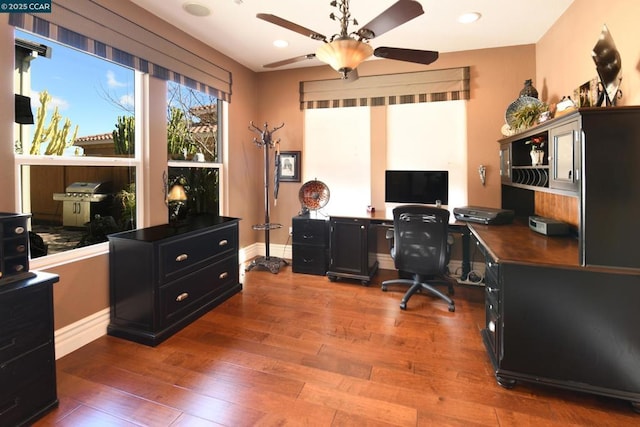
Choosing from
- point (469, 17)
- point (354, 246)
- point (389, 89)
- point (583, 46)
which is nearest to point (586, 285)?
point (583, 46)

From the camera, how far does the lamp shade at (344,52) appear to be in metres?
2.07

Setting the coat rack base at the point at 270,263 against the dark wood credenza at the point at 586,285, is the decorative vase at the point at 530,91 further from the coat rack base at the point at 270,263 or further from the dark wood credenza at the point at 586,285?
the coat rack base at the point at 270,263

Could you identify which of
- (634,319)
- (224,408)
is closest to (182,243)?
(224,408)

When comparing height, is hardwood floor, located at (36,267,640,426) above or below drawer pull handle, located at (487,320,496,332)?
below

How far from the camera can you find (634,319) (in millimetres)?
1746

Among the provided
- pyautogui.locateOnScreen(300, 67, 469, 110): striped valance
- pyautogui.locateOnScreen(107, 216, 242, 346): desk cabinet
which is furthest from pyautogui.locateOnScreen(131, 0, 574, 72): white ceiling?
pyautogui.locateOnScreen(107, 216, 242, 346): desk cabinet

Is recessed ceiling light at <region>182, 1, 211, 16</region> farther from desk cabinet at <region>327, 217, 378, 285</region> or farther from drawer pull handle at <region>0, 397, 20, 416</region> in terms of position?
drawer pull handle at <region>0, 397, 20, 416</region>

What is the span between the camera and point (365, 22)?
3.28 m

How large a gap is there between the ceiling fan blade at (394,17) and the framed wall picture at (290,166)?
2.74m

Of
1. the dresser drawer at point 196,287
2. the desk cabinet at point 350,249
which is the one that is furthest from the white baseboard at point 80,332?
the desk cabinet at point 350,249

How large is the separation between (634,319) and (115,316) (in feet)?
11.1

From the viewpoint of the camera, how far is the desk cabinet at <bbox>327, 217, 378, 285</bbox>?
3.92m

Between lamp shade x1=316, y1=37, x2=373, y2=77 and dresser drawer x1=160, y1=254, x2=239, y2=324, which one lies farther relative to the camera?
dresser drawer x1=160, y1=254, x2=239, y2=324

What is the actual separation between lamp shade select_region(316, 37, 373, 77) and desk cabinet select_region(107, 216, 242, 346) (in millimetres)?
1789
